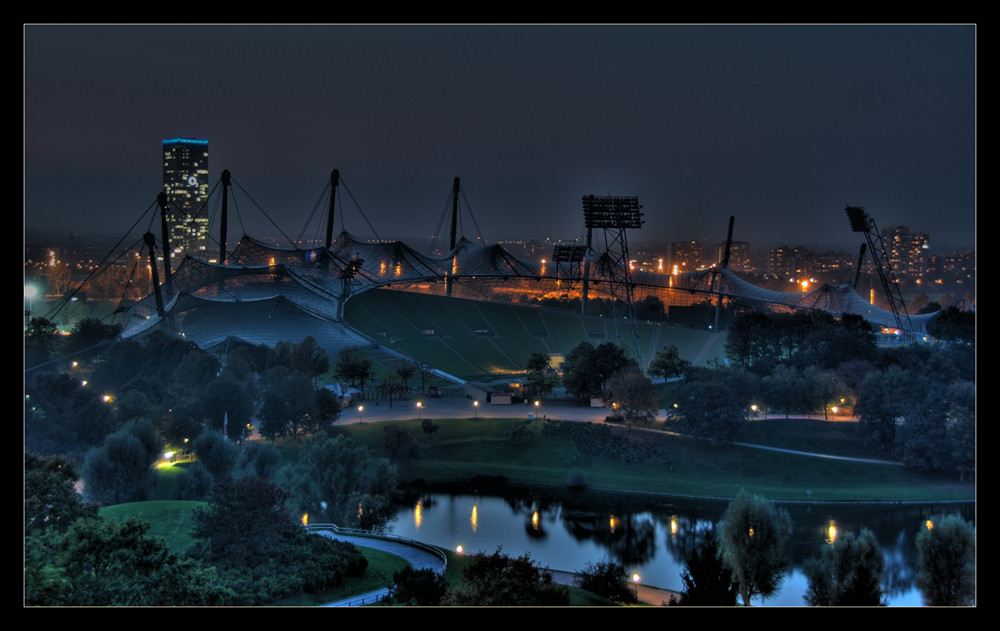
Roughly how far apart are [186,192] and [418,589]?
18.9m

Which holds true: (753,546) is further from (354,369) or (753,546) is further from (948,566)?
(354,369)

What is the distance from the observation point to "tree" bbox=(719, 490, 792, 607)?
10320mm

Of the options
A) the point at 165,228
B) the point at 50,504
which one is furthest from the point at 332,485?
the point at 165,228

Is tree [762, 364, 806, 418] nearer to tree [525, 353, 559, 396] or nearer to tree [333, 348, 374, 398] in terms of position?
tree [525, 353, 559, 396]

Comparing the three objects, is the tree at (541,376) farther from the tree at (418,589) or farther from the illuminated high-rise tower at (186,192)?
the tree at (418,589)

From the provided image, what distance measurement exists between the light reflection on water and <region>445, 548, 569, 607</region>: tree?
3022 millimetres

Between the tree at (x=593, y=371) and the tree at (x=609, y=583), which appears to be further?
the tree at (x=593, y=371)

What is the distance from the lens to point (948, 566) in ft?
31.9

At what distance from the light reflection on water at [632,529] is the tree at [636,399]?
3.11 meters

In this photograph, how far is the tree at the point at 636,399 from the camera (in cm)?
1761

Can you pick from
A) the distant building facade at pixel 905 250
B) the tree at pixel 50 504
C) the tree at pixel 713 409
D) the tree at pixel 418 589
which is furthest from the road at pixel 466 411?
the distant building facade at pixel 905 250

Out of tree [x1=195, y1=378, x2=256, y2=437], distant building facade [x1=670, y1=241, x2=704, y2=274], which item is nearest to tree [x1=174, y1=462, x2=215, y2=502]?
tree [x1=195, y1=378, x2=256, y2=437]

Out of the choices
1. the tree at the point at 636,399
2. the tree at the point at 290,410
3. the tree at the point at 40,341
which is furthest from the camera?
the tree at the point at 40,341
